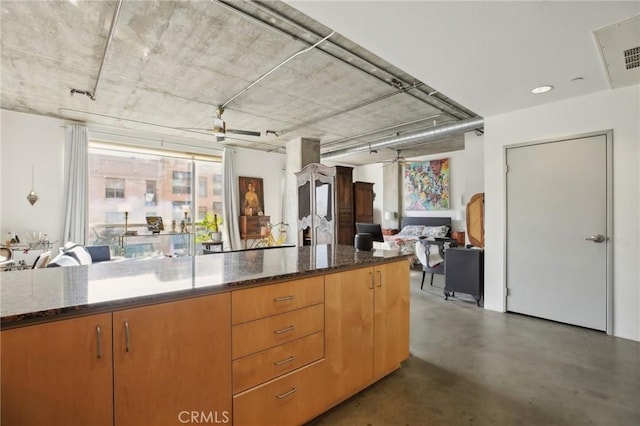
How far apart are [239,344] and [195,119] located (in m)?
4.83

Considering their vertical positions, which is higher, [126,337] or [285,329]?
[126,337]

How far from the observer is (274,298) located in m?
1.62

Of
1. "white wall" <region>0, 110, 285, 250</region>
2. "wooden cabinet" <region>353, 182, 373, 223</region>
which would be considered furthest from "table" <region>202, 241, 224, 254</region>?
"wooden cabinet" <region>353, 182, 373, 223</region>

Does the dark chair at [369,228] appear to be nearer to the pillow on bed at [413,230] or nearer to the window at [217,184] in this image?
the pillow on bed at [413,230]

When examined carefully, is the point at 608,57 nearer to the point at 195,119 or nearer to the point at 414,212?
the point at 195,119

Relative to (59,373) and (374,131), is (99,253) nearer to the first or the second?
(59,373)

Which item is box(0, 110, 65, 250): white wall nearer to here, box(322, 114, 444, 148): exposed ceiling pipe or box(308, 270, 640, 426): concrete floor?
box(322, 114, 444, 148): exposed ceiling pipe

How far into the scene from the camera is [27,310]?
3.40ft

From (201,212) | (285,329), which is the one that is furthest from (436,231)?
(285,329)

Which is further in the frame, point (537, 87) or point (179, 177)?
point (179, 177)

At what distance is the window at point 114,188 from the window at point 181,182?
1019mm

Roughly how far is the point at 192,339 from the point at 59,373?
1.48ft

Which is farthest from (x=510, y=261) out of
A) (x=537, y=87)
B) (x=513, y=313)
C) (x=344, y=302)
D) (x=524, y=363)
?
(x=344, y=302)

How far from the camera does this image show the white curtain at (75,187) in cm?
538
